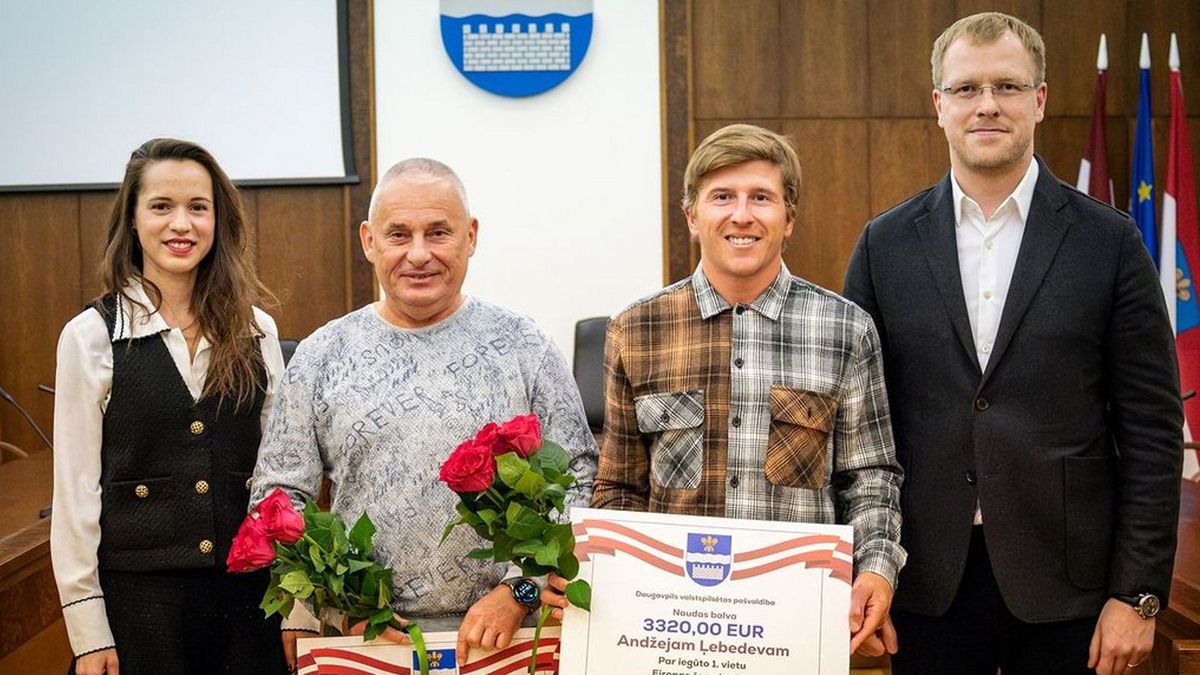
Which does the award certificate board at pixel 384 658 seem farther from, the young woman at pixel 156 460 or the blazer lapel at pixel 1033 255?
the blazer lapel at pixel 1033 255

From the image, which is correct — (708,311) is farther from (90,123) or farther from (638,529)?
(90,123)

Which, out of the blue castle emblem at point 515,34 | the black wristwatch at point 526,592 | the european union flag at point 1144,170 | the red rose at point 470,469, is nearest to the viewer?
the red rose at point 470,469

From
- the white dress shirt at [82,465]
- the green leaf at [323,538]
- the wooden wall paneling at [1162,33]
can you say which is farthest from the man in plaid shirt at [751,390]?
the wooden wall paneling at [1162,33]

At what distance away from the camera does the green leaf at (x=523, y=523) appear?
1.35 meters

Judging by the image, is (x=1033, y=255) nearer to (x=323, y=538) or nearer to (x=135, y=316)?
(x=323, y=538)

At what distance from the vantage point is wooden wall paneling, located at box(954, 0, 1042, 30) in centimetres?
476

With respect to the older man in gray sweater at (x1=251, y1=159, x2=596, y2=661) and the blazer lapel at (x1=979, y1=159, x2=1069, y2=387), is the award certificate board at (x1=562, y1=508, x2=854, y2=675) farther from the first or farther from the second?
the blazer lapel at (x1=979, y1=159, x2=1069, y2=387)

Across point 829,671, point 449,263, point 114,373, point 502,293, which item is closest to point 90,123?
point 502,293

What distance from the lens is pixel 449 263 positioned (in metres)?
1.67

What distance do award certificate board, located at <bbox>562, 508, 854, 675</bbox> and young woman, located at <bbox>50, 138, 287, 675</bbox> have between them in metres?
0.73

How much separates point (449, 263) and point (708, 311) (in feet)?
1.37

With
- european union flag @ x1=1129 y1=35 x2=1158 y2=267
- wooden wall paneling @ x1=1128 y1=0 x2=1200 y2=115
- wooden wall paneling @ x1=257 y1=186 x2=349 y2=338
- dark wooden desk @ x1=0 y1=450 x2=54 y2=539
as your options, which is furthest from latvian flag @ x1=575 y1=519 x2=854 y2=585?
wooden wall paneling @ x1=1128 y1=0 x2=1200 y2=115

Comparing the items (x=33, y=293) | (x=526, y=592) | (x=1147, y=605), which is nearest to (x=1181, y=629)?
(x=1147, y=605)

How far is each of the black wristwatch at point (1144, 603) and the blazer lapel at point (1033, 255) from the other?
1.34ft
